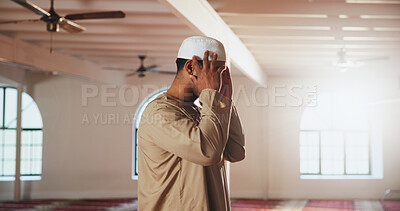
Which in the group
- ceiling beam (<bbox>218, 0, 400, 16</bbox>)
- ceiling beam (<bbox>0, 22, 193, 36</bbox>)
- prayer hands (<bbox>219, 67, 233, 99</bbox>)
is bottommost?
prayer hands (<bbox>219, 67, 233, 99</bbox>)

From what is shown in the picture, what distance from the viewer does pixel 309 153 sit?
39.0 feet

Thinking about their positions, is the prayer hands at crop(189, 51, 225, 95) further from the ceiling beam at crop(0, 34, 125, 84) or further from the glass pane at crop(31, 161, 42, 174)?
the glass pane at crop(31, 161, 42, 174)

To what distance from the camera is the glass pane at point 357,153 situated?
38.9 ft

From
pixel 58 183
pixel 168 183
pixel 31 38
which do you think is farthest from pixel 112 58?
pixel 168 183

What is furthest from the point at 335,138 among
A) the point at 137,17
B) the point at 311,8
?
the point at 137,17

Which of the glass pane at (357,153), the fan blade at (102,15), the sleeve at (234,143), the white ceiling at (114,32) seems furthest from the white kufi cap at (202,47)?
the glass pane at (357,153)

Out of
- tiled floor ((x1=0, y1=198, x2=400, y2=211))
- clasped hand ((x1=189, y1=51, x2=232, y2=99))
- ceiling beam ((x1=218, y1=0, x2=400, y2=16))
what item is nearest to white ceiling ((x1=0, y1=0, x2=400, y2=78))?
ceiling beam ((x1=218, y1=0, x2=400, y2=16))

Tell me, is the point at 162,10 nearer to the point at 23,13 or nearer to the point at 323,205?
the point at 23,13

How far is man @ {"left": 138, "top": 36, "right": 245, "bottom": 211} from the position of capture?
61.5 inches

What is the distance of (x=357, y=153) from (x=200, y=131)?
11102 millimetres

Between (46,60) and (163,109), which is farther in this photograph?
(46,60)

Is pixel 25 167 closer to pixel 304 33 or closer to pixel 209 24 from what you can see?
pixel 304 33

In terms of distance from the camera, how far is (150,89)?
11.5m

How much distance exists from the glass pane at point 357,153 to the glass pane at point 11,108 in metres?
7.87
